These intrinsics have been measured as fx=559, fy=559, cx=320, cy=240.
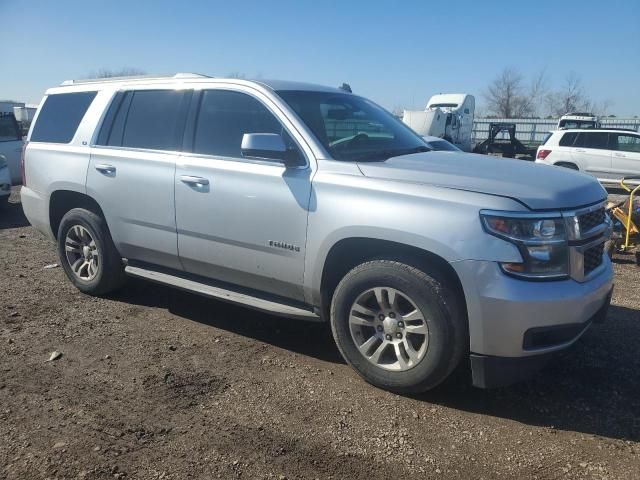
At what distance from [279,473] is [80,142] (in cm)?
374

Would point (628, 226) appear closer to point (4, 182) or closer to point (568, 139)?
point (568, 139)

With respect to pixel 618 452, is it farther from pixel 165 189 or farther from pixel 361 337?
pixel 165 189

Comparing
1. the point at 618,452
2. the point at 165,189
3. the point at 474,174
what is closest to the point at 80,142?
the point at 165,189

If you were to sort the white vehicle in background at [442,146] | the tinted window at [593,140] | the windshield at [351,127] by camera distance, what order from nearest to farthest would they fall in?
1. the windshield at [351,127]
2. the white vehicle in background at [442,146]
3. the tinted window at [593,140]

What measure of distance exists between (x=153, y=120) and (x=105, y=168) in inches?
24.1

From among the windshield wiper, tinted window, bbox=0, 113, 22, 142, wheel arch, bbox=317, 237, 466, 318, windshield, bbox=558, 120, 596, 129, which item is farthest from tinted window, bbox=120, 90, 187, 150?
windshield, bbox=558, 120, 596, 129

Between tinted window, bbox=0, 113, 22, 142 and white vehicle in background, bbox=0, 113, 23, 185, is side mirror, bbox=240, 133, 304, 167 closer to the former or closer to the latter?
white vehicle in background, bbox=0, 113, 23, 185

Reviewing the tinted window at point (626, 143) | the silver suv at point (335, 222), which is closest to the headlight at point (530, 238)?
the silver suv at point (335, 222)

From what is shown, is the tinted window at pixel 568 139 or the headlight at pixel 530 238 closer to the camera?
the headlight at pixel 530 238

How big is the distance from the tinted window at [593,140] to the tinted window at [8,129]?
14.6m

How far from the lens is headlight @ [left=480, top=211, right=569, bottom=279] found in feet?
9.99

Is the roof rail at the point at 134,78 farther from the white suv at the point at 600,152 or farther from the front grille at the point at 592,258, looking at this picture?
the white suv at the point at 600,152

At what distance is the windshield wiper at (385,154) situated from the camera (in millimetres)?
3893

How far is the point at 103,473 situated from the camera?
8.96 feet
